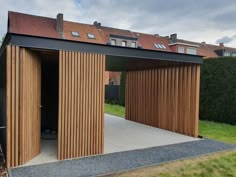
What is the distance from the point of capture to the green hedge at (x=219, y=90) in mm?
7984

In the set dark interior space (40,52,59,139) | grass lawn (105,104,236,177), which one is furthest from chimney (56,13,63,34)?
grass lawn (105,104,236,177)

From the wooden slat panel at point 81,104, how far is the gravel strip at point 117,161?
28 cm

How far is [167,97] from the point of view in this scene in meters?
7.29

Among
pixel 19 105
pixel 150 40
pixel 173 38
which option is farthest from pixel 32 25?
pixel 19 105

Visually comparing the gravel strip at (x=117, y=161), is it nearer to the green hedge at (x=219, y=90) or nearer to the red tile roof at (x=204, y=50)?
the green hedge at (x=219, y=90)

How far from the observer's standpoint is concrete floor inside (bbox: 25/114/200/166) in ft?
15.0

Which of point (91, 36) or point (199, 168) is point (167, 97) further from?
point (91, 36)

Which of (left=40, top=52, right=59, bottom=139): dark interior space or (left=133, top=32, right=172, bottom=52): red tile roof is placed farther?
(left=133, top=32, right=172, bottom=52): red tile roof

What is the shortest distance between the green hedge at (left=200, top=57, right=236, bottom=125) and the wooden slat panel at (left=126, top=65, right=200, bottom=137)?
234 centimetres

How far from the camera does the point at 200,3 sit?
8547mm

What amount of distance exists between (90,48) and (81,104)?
1152mm

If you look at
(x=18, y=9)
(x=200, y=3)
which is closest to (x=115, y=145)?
(x=200, y=3)

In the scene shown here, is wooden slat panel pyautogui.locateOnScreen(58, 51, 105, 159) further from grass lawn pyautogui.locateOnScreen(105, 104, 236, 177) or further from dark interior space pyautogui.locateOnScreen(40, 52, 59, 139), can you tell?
dark interior space pyautogui.locateOnScreen(40, 52, 59, 139)

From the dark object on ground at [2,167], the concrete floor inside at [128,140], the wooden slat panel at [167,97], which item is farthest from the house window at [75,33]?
the dark object on ground at [2,167]
